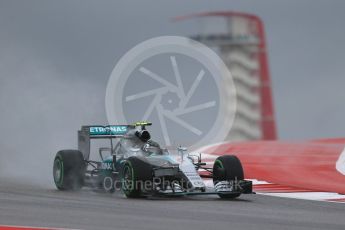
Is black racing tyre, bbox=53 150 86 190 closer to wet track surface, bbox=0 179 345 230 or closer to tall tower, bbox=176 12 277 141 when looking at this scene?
wet track surface, bbox=0 179 345 230

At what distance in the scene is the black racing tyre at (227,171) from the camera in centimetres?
1648

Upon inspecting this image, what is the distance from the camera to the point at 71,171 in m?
18.0

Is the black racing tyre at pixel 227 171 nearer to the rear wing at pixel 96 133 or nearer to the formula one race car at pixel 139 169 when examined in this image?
the formula one race car at pixel 139 169

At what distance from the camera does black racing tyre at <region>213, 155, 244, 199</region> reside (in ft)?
54.1

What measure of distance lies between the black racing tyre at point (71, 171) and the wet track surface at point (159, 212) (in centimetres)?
70

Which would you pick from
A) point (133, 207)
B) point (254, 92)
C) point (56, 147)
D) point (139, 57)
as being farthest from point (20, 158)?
point (254, 92)

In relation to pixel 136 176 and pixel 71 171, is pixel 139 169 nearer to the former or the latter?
pixel 136 176

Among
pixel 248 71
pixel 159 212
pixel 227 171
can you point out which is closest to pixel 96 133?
pixel 227 171

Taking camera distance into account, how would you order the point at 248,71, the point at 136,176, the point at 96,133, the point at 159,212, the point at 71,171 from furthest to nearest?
the point at 248,71, the point at 96,133, the point at 71,171, the point at 136,176, the point at 159,212

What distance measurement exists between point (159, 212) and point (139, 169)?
81.6 inches

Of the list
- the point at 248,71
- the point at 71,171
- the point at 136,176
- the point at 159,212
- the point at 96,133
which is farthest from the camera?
the point at 248,71

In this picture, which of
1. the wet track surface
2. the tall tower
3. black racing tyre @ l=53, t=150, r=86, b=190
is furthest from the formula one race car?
the tall tower

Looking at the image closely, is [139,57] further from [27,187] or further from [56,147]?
[27,187]

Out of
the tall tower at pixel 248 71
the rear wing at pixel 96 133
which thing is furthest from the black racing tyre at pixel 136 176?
the tall tower at pixel 248 71
